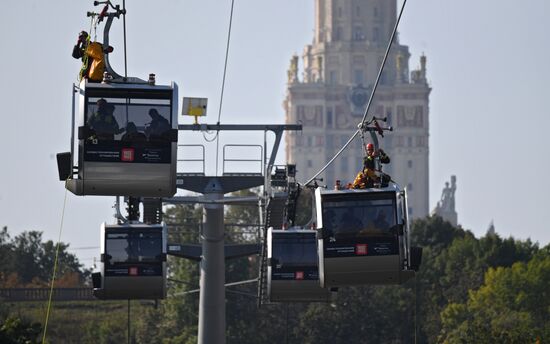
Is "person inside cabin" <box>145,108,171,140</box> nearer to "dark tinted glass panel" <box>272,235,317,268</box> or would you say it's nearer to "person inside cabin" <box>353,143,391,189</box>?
"person inside cabin" <box>353,143,391,189</box>

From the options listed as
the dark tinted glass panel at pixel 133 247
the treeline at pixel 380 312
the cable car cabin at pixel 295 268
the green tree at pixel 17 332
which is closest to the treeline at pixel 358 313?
the treeline at pixel 380 312

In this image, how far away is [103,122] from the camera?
5259cm

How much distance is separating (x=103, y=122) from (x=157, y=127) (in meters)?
1.12

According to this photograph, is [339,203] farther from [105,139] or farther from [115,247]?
[115,247]

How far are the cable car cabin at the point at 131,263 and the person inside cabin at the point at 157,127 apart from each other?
23.5m

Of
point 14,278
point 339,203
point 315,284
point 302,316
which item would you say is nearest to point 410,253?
point 339,203

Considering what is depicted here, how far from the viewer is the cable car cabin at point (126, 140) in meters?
52.2

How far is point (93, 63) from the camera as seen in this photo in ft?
174

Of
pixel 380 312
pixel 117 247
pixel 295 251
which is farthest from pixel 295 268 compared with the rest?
pixel 380 312

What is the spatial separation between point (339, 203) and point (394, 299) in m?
115

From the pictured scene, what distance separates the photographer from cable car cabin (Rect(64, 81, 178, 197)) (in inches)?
2057

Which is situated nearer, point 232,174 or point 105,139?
point 105,139

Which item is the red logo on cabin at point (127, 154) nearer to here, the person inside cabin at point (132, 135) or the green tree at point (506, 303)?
the person inside cabin at point (132, 135)

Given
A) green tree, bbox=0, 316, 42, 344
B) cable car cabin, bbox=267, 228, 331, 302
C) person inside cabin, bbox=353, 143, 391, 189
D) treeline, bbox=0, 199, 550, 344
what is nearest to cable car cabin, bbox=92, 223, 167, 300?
cable car cabin, bbox=267, 228, 331, 302
